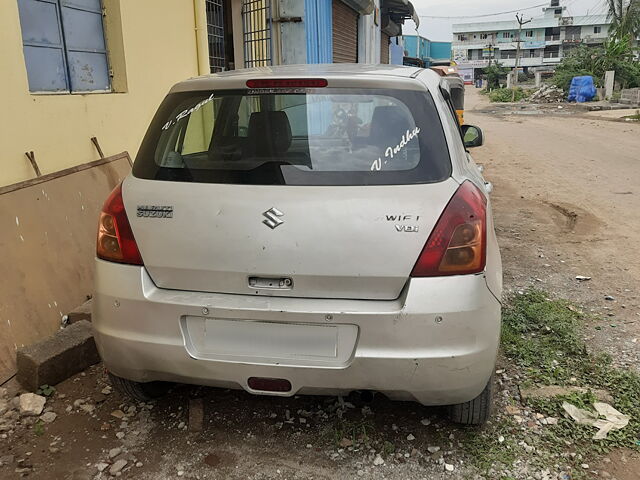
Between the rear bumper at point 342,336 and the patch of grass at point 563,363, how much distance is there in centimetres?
70

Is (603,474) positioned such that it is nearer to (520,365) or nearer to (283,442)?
(520,365)

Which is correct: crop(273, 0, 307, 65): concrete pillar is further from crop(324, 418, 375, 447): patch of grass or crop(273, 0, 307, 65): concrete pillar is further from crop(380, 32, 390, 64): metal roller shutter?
crop(380, 32, 390, 64): metal roller shutter

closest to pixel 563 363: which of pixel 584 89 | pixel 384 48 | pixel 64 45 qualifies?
pixel 64 45

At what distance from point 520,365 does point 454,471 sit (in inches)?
43.4

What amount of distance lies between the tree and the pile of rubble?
4900mm

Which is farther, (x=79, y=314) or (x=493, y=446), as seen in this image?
(x=79, y=314)

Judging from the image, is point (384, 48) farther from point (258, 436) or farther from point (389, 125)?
point (258, 436)

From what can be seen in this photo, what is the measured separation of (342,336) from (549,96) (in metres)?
40.1

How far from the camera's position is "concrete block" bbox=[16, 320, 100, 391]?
10.4 ft

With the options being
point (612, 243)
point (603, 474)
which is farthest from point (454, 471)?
point (612, 243)

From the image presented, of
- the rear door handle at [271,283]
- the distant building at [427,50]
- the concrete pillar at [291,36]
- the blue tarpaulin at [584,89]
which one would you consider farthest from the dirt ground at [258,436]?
the distant building at [427,50]

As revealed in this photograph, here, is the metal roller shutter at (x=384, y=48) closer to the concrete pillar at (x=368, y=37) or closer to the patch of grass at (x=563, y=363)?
the concrete pillar at (x=368, y=37)

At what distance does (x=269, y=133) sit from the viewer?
271 centimetres

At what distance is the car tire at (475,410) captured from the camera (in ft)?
8.69
